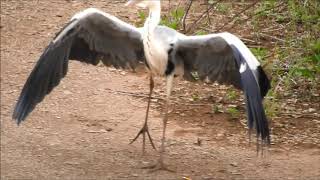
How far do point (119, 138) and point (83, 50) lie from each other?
67 centimetres

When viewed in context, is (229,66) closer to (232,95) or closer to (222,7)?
(232,95)

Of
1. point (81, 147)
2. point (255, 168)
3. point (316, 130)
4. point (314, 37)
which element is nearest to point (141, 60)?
point (81, 147)

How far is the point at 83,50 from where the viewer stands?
4.85 meters

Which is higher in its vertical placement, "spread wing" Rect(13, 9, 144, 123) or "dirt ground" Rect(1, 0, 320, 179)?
"spread wing" Rect(13, 9, 144, 123)

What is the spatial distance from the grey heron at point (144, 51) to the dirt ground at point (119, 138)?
0.25 meters

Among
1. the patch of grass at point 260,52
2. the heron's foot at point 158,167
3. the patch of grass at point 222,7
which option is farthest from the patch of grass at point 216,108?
the patch of grass at point 222,7

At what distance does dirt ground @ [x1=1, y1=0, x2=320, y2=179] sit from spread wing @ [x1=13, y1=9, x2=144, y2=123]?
0.43 m

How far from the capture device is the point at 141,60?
16.2ft

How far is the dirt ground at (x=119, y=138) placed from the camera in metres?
4.54

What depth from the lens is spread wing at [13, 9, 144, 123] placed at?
4.45 meters

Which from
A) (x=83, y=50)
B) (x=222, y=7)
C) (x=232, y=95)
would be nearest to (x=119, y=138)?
(x=83, y=50)

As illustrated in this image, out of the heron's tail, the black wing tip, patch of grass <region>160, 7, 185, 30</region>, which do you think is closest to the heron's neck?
the heron's tail

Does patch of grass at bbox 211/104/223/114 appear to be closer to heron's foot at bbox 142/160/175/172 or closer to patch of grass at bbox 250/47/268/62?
patch of grass at bbox 250/47/268/62

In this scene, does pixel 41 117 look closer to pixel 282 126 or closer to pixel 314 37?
pixel 282 126
